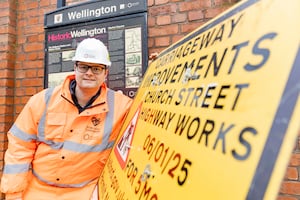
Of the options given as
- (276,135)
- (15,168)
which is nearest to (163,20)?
(15,168)

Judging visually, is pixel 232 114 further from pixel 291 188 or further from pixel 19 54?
pixel 19 54

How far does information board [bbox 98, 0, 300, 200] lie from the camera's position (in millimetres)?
403

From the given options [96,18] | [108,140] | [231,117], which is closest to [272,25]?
[231,117]

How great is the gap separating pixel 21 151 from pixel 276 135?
1.61 meters

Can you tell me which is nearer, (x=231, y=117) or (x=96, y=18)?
(x=231, y=117)

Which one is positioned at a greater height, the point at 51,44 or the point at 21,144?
the point at 51,44

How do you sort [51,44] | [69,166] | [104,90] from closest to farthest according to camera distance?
[69,166] < [104,90] < [51,44]

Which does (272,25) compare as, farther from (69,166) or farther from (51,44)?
(51,44)

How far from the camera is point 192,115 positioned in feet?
2.19

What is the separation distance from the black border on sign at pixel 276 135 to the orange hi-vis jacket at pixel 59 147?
4.19ft

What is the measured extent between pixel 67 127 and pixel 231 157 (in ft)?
4.25

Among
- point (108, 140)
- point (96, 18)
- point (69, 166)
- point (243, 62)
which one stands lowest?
point (69, 166)

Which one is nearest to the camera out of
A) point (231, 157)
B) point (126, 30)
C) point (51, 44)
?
point (231, 157)

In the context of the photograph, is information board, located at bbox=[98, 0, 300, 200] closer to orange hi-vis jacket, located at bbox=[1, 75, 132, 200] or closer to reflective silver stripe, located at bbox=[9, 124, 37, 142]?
orange hi-vis jacket, located at bbox=[1, 75, 132, 200]
